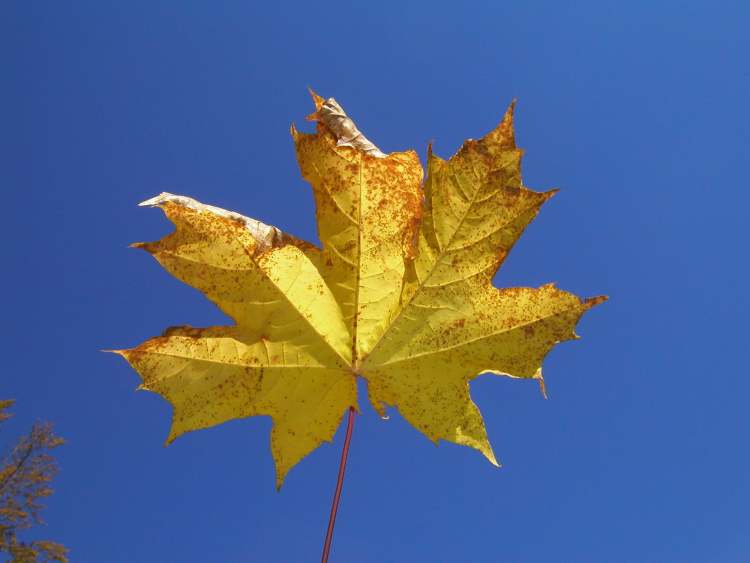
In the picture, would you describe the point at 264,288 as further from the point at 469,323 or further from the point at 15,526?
the point at 15,526

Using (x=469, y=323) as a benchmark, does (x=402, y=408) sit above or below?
below

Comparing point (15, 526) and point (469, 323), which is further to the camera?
point (15, 526)

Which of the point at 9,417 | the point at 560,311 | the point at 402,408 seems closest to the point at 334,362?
the point at 402,408

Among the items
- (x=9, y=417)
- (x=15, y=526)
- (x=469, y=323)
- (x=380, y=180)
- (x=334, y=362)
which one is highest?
(x=9, y=417)

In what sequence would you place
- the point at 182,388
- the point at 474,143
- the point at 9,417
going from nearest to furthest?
the point at 182,388 < the point at 474,143 < the point at 9,417

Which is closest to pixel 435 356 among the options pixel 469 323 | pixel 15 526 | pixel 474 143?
pixel 469 323

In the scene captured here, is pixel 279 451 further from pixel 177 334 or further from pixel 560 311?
pixel 560 311

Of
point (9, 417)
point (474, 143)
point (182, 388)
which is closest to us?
point (182, 388)
